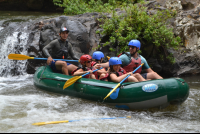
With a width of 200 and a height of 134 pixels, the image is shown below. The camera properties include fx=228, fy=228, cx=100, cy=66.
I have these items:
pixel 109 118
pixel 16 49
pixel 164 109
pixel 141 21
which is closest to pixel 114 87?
pixel 109 118

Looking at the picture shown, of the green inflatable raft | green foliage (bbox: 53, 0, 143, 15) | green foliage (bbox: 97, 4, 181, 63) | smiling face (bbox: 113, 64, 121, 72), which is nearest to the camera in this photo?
the green inflatable raft

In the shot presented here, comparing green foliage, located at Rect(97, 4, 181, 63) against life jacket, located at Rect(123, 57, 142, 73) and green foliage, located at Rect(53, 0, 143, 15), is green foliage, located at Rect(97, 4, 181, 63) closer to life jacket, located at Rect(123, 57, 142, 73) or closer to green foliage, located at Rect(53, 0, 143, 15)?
green foliage, located at Rect(53, 0, 143, 15)

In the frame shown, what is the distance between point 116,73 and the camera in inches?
170

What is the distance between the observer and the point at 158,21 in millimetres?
7316

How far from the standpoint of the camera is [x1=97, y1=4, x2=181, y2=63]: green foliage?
6953 millimetres

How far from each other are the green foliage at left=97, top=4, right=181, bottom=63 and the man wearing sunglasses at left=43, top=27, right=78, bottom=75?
6.26 ft

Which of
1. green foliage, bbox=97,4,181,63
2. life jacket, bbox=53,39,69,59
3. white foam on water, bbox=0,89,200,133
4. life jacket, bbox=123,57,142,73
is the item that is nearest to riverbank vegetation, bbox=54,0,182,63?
green foliage, bbox=97,4,181,63

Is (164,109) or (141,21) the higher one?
(141,21)

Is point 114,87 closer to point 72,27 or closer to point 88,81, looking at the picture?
point 88,81

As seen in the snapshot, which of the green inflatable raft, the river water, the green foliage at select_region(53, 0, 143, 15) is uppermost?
the green foliage at select_region(53, 0, 143, 15)

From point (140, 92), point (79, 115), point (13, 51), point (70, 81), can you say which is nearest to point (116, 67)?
point (140, 92)

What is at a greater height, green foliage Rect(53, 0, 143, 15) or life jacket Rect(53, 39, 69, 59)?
green foliage Rect(53, 0, 143, 15)

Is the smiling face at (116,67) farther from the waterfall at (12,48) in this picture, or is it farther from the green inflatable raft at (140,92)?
the waterfall at (12,48)

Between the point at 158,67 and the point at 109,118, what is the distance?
4456mm
